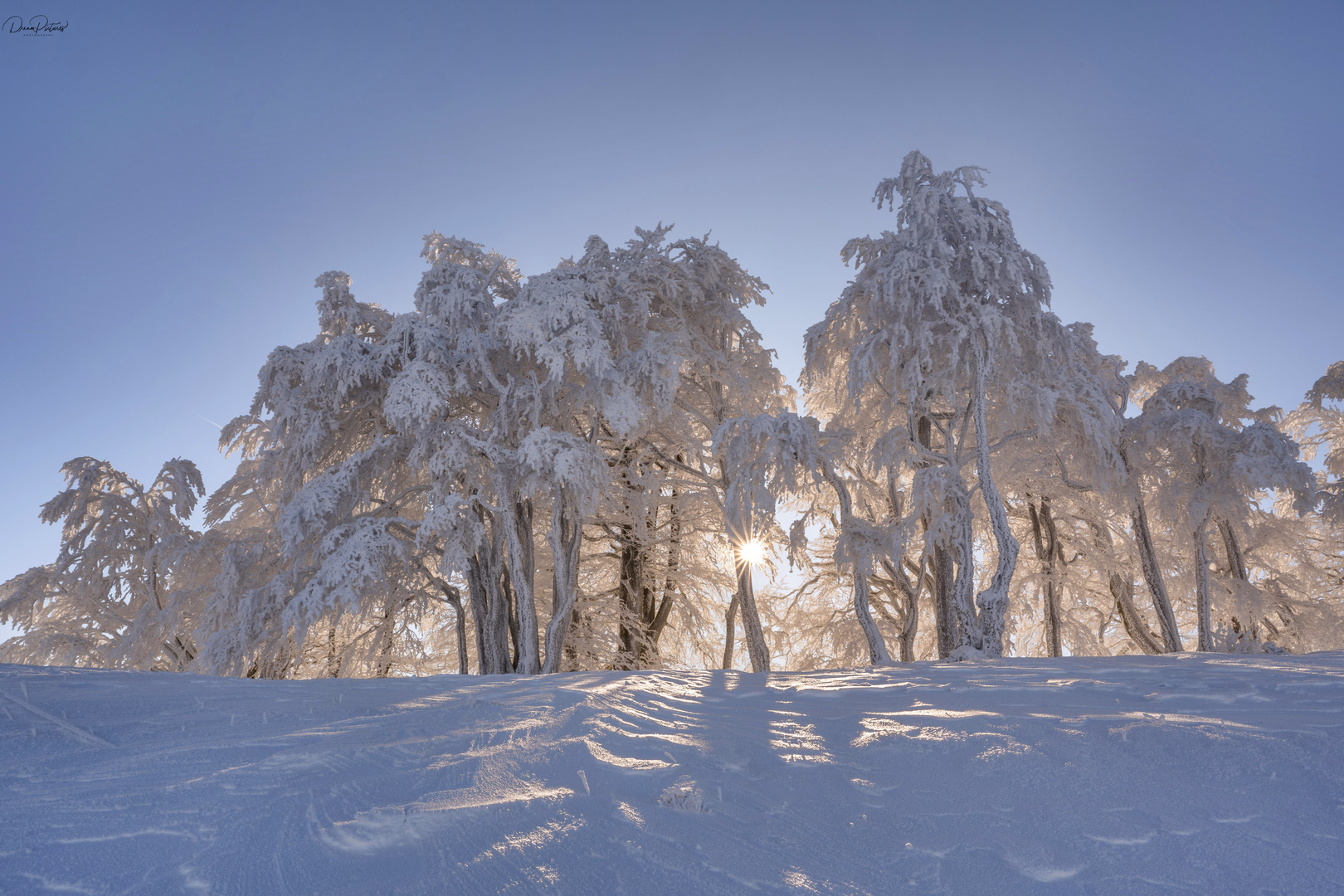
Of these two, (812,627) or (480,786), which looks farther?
(812,627)

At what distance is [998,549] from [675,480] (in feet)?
20.2

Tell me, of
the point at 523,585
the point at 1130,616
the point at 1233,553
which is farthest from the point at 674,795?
the point at 1130,616

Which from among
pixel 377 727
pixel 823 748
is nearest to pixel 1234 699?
pixel 823 748

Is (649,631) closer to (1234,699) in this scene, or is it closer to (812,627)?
(812,627)

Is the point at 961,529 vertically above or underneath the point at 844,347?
underneath

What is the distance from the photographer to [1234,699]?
4.03 metres

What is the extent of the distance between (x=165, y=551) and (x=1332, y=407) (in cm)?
2635

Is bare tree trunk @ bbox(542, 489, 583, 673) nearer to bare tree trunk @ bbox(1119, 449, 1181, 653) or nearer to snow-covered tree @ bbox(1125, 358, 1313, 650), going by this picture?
bare tree trunk @ bbox(1119, 449, 1181, 653)

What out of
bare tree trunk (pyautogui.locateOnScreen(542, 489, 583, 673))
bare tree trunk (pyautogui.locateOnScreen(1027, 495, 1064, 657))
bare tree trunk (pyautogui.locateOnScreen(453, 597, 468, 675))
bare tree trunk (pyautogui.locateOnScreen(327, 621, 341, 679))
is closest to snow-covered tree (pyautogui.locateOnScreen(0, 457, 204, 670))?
bare tree trunk (pyautogui.locateOnScreen(327, 621, 341, 679))

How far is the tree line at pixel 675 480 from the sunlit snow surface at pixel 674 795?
6654 millimetres

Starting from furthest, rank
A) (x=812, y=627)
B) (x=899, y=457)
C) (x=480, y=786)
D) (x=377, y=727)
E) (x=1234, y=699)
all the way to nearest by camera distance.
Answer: (x=812, y=627) → (x=899, y=457) → (x=1234, y=699) → (x=377, y=727) → (x=480, y=786)

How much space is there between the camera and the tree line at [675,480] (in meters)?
11.4

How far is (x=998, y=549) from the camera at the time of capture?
1066cm

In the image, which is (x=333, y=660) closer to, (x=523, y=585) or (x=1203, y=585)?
(x=523, y=585)
